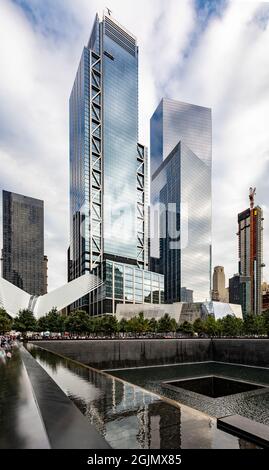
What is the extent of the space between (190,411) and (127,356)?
3150 cm

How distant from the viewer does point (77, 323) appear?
5291cm

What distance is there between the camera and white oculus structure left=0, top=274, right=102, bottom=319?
60.6 metres

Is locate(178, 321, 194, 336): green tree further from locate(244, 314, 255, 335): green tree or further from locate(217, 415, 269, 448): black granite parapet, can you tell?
locate(217, 415, 269, 448): black granite parapet

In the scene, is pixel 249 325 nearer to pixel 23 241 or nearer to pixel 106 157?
pixel 106 157

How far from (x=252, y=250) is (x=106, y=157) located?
A: 104 m

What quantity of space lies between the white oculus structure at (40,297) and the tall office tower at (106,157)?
15884 mm

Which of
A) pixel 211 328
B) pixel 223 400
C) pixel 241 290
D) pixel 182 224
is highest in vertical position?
pixel 182 224

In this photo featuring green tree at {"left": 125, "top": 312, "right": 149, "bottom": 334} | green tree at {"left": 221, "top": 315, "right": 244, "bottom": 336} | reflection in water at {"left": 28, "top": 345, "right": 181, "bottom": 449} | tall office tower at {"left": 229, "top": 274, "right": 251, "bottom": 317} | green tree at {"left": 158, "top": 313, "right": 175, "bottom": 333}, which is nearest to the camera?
reflection in water at {"left": 28, "top": 345, "right": 181, "bottom": 449}

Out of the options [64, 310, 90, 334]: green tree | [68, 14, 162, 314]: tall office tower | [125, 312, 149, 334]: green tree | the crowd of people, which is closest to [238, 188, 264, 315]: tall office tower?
[68, 14, 162, 314]: tall office tower

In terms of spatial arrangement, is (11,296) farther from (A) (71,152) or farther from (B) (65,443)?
(A) (71,152)

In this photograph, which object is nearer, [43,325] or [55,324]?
[43,325]

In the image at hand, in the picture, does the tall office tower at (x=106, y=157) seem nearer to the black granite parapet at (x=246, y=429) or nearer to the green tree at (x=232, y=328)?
the green tree at (x=232, y=328)

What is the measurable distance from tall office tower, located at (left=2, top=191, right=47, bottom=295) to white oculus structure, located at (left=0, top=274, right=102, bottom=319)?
104 meters

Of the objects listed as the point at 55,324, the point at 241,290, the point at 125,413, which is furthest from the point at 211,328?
the point at 241,290
